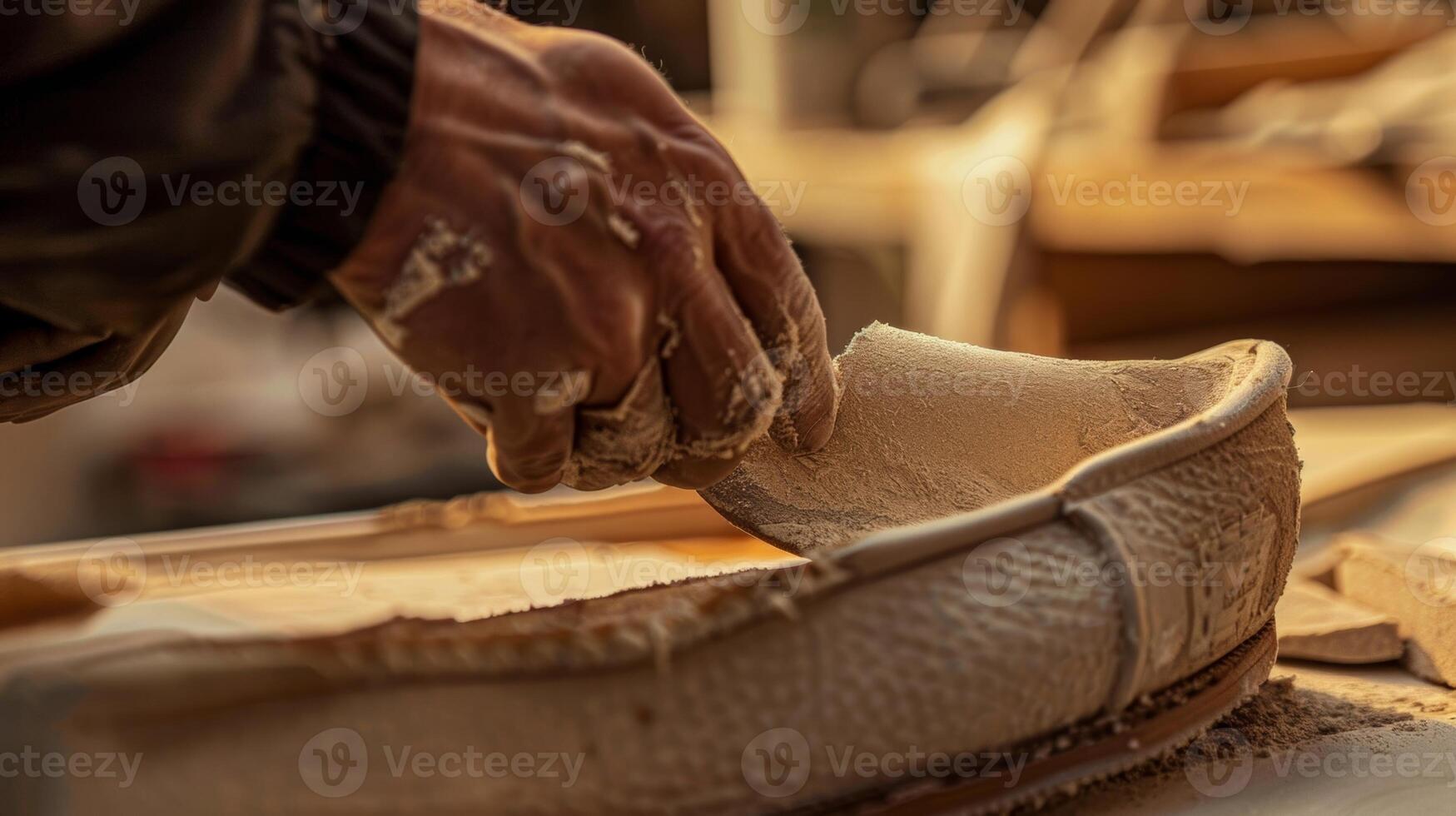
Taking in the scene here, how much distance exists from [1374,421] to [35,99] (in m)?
2.38

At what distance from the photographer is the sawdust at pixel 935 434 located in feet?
4.21

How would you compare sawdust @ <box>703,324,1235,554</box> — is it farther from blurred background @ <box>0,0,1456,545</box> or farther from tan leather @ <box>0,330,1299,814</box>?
blurred background @ <box>0,0,1456,545</box>

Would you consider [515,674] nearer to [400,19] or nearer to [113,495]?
[400,19]

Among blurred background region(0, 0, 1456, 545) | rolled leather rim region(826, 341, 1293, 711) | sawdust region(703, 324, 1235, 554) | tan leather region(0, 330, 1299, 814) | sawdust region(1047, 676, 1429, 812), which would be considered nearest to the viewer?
tan leather region(0, 330, 1299, 814)

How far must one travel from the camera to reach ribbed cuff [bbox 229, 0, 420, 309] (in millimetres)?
880

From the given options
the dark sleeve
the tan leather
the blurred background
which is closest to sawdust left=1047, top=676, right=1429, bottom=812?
the tan leather

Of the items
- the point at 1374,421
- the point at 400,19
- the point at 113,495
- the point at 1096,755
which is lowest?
the point at 113,495

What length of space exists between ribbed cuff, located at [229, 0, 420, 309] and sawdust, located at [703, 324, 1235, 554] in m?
0.61

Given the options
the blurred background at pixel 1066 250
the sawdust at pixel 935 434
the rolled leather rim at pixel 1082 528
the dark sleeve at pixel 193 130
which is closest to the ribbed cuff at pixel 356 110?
the dark sleeve at pixel 193 130

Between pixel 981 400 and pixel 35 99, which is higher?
pixel 35 99

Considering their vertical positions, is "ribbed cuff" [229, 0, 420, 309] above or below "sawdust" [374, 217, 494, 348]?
above

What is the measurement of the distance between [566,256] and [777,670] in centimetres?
36

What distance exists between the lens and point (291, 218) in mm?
918

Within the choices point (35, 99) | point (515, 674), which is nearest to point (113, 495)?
point (35, 99)
